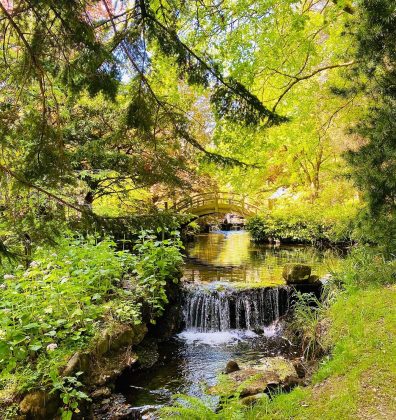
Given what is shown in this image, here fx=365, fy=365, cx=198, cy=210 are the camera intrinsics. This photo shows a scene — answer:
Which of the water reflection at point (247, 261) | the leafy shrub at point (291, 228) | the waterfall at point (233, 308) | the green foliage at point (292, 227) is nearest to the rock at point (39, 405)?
the waterfall at point (233, 308)

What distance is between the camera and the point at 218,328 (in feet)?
27.3

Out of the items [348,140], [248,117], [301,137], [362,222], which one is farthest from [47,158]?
[348,140]

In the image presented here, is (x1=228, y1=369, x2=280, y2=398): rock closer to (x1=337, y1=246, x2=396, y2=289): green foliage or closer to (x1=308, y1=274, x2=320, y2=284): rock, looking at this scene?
(x1=337, y1=246, x2=396, y2=289): green foliage

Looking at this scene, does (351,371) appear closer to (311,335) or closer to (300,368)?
(300,368)

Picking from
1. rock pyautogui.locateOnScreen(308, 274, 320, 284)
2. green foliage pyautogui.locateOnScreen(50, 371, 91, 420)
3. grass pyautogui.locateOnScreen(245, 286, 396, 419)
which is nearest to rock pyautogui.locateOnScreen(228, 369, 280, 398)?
grass pyautogui.locateOnScreen(245, 286, 396, 419)

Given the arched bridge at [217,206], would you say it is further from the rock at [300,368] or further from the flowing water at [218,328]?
the rock at [300,368]

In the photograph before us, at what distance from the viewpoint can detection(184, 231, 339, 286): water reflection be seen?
1098 centimetres

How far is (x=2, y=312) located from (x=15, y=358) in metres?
0.55

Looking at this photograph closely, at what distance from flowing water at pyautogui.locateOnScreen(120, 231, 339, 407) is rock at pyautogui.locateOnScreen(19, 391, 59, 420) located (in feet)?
4.66

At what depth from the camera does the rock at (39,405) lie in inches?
148

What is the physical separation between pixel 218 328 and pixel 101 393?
389cm

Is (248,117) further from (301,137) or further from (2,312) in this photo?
(301,137)

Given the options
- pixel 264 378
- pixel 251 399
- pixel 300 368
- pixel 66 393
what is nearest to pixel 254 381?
pixel 264 378

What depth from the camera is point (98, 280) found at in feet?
19.2
